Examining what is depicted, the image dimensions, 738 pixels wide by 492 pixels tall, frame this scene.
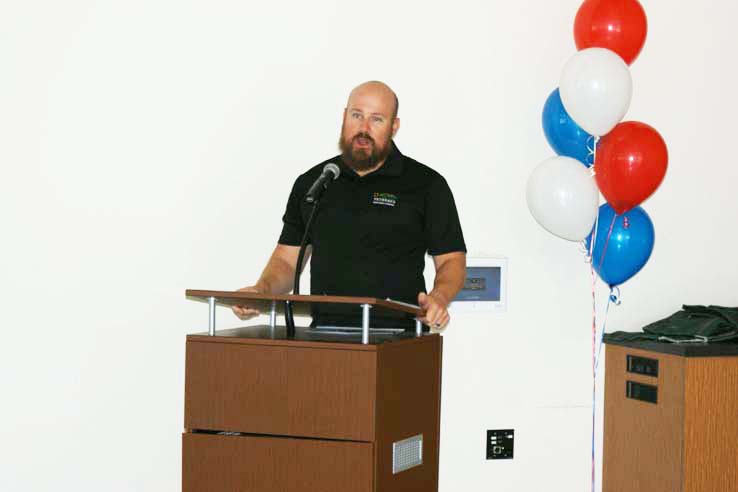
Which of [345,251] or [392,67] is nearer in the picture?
[345,251]

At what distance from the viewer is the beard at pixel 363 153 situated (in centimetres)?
289

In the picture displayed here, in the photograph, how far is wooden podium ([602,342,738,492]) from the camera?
3.29 metres

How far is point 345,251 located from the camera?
9.57 feet

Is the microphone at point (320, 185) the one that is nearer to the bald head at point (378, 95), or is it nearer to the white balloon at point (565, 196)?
the bald head at point (378, 95)

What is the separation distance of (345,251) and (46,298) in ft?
3.61

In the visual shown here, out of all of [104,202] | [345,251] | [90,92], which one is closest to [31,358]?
→ [104,202]

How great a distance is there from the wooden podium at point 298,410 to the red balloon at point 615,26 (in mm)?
1651

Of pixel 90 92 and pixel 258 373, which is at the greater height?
pixel 90 92

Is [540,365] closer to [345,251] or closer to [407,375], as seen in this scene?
[345,251]

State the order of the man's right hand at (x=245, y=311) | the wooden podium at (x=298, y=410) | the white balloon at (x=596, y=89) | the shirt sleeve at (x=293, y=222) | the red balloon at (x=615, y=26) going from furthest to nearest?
the red balloon at (x=615, y=26) < the white balloon at (x=596, y=89) < the shirt sleeve at (x=293, y=222) < the man's right hand at (x=245, y=311) < the wooden podium at (x=298, y=410)

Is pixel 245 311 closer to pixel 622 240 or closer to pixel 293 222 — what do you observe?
pixel 293 222

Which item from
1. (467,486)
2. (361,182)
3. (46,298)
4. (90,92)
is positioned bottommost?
Result: (467,486)

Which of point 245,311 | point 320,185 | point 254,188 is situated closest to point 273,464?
point 245,311

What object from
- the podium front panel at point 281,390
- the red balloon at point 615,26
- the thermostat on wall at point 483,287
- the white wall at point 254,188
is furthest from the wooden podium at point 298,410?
the red balloon at point 615,26
